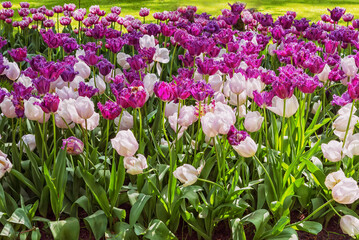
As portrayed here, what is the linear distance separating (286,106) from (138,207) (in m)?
0.89

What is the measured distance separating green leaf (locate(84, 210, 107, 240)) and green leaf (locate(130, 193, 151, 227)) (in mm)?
143

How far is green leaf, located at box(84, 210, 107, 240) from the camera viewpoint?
2328mm

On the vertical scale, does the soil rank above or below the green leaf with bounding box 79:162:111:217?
below

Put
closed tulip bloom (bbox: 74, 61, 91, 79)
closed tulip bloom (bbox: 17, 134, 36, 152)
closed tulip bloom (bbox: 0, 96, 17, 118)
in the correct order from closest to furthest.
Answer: closed tulip bloom (bbox: 0, 96, 17, 118) → closed tulip bloom (bbox: 17, 134, 36, 152) → closed tulip bloom (bbox: 74, 61, 91, 79)

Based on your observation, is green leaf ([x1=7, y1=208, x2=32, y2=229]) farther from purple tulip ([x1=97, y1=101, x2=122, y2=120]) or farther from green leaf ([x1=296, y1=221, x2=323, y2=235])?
green leaf ([x1=296, y1=221, x2=323, y2=235])

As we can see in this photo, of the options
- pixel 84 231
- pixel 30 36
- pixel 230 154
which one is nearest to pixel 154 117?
pixel 230 154

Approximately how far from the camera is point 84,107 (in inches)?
91.7

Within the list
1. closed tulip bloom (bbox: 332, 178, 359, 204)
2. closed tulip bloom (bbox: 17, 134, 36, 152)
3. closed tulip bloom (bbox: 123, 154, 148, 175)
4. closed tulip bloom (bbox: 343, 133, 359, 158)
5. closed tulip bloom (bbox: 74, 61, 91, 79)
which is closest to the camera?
closed tulip bloom (bbox: 332, 178, 359, 204)

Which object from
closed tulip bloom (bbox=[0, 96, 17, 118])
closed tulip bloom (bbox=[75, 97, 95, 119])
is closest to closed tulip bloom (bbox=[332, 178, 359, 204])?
closed tulip bloom (bbox=[75, 97, 95, 119])

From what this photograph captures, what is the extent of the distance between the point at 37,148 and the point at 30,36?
3.63 m

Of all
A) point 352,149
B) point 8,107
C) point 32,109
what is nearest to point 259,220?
point 352,149

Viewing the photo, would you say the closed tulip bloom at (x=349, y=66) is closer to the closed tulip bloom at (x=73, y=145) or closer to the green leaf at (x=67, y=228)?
the closed tulip bloom at (x=73, y=145)

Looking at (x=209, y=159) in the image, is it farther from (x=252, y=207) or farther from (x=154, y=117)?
(x=154, y=117)

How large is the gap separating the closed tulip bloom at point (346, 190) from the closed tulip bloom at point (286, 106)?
51 centimetres
